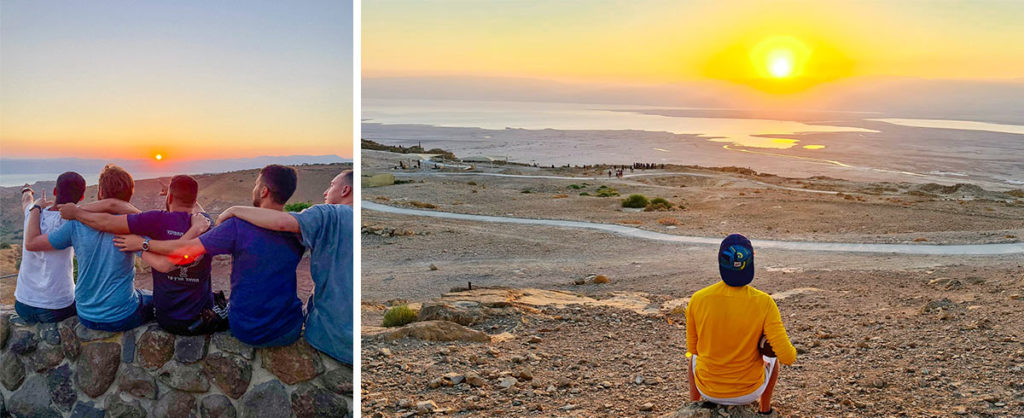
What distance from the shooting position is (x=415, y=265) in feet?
37.9

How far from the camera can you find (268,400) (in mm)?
2822

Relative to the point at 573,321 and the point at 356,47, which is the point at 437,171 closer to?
the point at 573,321

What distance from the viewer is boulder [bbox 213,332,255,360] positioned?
279 centimetres

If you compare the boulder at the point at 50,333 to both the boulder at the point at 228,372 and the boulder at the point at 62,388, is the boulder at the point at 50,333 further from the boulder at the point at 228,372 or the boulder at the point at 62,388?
the boulder at the point at 228,372

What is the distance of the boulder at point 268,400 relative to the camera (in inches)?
111

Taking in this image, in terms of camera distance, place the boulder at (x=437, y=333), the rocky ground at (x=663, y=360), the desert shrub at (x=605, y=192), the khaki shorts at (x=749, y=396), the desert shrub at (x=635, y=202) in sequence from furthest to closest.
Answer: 1. the desert shrub at (x=605, y=192)
2. the desert shrub at (x=635, y=202)
3. the boulder at (x=437, y=333)
4. the rocky ground at (x=663, y=360)
5. the khaki shorts at (x=749, y=396)

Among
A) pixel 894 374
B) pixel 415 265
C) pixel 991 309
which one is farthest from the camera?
pixel 415 265

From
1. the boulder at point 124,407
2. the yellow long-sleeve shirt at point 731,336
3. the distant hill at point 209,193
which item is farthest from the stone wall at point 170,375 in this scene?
the yellow long-sleeve shirt at point 731,336

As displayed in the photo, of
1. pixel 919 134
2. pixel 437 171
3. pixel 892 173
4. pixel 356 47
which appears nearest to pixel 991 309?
pixel 356 47

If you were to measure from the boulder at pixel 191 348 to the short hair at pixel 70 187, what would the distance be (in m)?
0.60

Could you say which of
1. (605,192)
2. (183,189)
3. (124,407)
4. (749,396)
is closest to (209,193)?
(183,189)

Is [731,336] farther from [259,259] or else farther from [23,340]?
[23,340]

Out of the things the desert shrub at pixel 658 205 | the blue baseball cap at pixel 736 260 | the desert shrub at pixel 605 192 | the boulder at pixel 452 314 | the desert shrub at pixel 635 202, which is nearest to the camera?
the blue baseball cap at pixel 736 260

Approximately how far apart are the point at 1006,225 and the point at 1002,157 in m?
30.9
